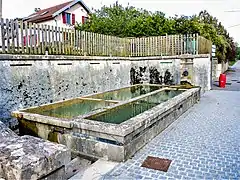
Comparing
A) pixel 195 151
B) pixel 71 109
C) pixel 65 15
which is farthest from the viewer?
pixel 65 15

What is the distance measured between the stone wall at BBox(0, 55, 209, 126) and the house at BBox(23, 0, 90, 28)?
13082 millimetres

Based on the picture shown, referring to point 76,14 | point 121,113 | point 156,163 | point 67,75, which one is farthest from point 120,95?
point 76,14

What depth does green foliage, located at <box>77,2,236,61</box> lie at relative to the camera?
585 inches

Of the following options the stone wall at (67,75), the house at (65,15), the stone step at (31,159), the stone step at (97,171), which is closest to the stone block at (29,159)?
the stone step at (31,159)

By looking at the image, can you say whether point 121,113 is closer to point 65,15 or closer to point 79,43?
point 79,43

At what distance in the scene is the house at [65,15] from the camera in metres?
23.4

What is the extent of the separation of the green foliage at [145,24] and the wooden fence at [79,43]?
2145 millimetres

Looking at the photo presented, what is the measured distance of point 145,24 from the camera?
1567 cm

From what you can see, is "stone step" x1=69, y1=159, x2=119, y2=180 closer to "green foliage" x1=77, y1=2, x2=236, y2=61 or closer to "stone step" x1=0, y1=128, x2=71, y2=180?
"stone step" x1=0, y1=128, x2=71, y2=180

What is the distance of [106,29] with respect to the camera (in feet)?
61.2

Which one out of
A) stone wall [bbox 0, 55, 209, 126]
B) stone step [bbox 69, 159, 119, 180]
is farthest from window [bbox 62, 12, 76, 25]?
stone step [bbox 69, 159, 119, 180]

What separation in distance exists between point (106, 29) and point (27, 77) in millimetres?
12863

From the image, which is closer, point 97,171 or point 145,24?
point 97,171

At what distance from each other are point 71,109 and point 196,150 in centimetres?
338
